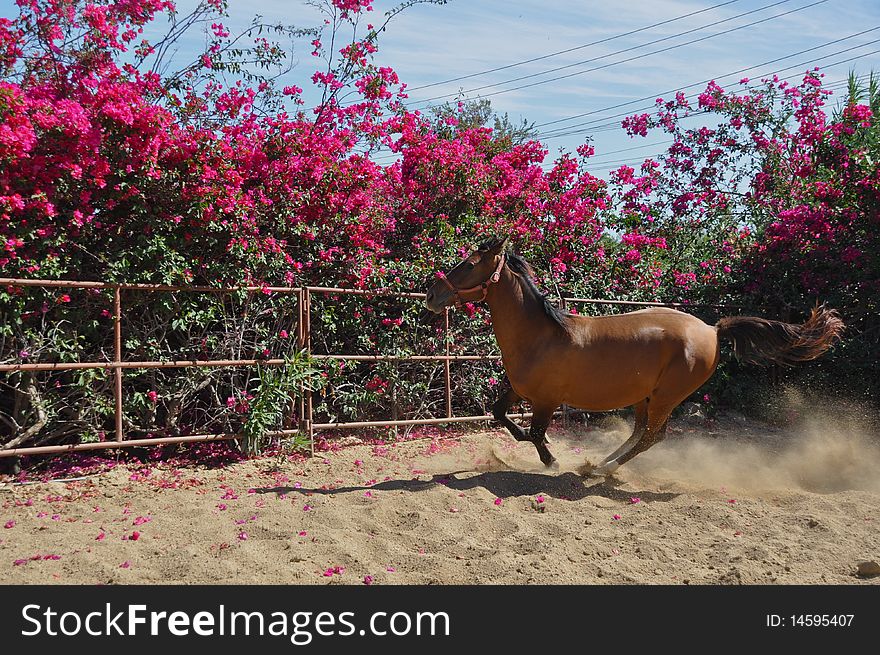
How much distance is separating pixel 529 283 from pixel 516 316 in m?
0.32

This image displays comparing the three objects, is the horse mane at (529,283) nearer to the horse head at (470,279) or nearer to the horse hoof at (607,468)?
the horse head at (470,279)

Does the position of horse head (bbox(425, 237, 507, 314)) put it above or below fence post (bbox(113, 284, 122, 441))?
above

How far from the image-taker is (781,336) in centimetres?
665

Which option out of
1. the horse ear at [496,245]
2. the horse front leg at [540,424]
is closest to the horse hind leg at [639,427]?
the horse front leg at [540,424]

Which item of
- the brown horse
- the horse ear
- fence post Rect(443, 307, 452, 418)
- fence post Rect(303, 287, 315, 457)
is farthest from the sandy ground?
the horse ear

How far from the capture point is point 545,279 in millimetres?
9078

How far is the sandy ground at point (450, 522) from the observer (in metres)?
3.82

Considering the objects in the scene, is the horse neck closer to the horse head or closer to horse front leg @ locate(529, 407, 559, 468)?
the horse head

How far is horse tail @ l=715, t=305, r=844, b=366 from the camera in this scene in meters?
6.55

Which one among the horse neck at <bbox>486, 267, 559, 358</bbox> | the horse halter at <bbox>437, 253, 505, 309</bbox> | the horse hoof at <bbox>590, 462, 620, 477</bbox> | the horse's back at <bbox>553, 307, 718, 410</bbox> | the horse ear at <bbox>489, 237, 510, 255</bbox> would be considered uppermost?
the horse ear at <bbox>489, 237, 510, 255</bbox>

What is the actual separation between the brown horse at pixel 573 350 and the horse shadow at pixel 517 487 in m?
0.36

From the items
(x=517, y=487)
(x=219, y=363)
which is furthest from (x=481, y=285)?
(x=219, y=363)

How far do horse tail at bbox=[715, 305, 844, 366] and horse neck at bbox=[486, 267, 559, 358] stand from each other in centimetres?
180

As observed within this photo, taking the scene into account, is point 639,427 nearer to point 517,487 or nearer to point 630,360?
point 630,360
